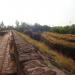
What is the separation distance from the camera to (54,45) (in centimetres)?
2328

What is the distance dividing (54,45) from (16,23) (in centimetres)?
10436

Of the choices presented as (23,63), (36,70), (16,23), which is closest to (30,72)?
(36,70)

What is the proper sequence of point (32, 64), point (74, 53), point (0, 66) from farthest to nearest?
point (74, 53)
point (0, 66)
point (32, 64)

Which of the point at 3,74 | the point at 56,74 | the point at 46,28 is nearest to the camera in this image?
the point at 56,74

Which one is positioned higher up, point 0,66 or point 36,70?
point 36,70

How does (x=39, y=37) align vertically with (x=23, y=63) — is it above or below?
below

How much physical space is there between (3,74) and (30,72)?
2349 millimetres

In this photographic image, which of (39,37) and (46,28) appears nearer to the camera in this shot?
(39,37)

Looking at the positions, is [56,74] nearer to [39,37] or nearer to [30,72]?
[30,72]

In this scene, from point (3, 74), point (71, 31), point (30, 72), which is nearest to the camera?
point (30, 72)

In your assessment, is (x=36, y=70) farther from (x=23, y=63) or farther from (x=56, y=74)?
(x=23, y=63)

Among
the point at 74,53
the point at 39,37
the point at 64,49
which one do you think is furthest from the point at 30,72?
the point at 39,37

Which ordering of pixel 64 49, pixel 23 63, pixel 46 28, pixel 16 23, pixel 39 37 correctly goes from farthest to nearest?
pixel 16 23 < pixel 46 28 < pixel 39 37 < pixel 64 49 < pixel 23 63

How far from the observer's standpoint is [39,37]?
3334cm
